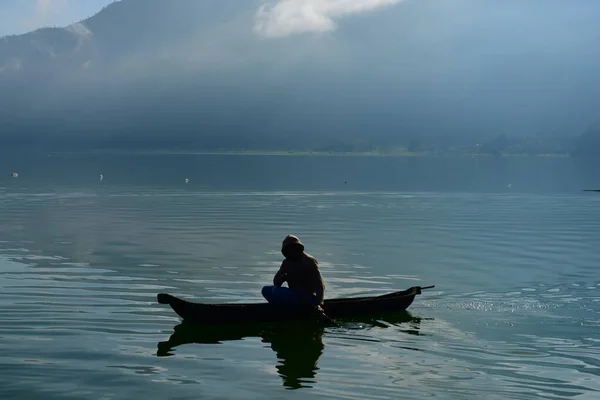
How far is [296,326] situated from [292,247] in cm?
225

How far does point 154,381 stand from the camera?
17.3 m

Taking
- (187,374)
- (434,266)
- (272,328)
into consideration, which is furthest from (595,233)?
(187,374)

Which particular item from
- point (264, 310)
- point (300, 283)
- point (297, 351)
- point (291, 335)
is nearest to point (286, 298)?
point (300, 283)

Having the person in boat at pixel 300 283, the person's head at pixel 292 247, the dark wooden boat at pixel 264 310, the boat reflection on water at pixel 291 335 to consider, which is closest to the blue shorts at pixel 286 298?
the person in boat at pixel 300 283

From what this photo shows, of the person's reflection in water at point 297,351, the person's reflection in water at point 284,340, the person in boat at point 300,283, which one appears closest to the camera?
the person's reflection in water at point 297,351

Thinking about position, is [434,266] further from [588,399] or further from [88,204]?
[88,204]

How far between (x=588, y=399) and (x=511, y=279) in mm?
15947

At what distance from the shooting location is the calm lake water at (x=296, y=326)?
17.4m

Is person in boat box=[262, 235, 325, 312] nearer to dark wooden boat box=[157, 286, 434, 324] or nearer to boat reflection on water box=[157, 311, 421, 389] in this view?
dark wooden boat box=[157, 286, 434, 324]

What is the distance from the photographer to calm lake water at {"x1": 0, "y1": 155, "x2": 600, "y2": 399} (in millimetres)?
17391

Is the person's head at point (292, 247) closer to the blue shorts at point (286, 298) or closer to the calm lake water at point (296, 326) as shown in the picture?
the blue shorts at point (286, 298)

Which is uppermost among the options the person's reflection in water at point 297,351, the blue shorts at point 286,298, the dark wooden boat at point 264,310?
the blue shorts at point 286,298

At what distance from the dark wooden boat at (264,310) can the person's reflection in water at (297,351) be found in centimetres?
48

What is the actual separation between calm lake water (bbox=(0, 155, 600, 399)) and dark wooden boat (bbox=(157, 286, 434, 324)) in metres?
0.40
